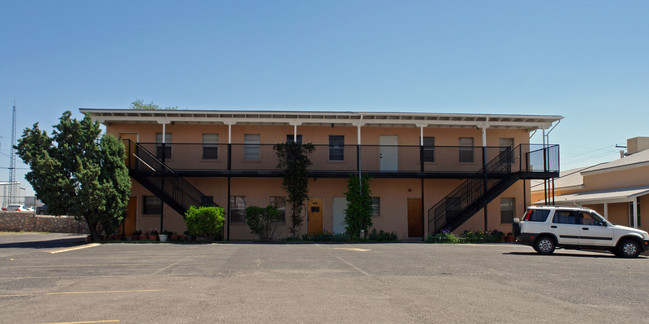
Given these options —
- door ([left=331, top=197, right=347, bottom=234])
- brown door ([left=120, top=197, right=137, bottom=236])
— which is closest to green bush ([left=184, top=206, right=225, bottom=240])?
brown door ([left=120, top=197, right=137, bottom=236])

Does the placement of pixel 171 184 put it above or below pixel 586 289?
above

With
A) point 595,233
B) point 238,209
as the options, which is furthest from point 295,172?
point 595,233

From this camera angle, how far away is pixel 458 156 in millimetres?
25797

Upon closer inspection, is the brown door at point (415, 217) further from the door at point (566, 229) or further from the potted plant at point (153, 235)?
the potted plant at point (153, 235)

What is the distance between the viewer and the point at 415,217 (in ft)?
84.3

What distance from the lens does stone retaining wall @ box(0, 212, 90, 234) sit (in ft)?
108

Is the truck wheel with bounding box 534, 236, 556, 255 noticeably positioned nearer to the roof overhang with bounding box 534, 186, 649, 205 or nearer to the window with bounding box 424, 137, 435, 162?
the roof overhang with bounding box 534, 186, 649, 205

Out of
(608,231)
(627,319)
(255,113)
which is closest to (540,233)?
(608,231)

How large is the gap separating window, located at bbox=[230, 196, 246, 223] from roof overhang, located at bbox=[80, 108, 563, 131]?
371 centimetres

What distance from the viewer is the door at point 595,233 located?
55.1 feet

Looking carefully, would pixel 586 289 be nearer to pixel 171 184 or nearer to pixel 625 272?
pixel 625 272

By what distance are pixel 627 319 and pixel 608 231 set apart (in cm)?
1108

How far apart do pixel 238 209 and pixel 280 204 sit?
6.70 feet

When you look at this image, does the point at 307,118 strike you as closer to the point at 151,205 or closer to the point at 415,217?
the point at 415,217
